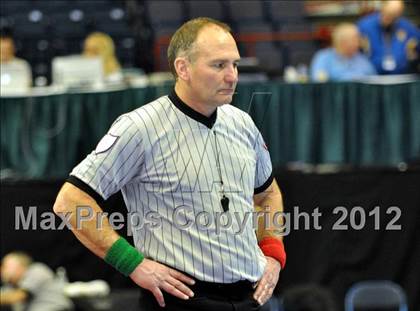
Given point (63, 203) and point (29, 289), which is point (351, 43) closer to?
point (29, 289)

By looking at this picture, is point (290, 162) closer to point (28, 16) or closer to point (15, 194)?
point (15, 194)

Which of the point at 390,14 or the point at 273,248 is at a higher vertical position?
the point at 390,14

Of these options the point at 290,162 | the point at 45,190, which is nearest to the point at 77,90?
the point at 45,190

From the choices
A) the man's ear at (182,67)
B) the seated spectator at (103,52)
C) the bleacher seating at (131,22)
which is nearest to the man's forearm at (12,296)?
the seated spectator at (103,52)

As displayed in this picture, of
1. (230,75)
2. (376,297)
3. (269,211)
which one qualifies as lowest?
(376,297)

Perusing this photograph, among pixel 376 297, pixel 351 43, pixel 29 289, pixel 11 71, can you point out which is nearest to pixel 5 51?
pixel 11 71

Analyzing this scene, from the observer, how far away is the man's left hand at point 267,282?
371cm

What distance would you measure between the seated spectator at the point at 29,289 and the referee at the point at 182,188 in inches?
169

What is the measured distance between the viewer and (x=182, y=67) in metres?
3.58

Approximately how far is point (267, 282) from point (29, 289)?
446 centimetres

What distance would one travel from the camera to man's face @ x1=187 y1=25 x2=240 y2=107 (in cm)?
353

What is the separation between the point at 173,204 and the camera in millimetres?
3562

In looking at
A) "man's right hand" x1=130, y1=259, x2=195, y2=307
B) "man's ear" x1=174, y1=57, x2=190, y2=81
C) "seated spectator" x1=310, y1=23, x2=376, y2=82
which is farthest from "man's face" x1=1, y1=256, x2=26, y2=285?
"man's ear" x1=174, y1=57, x2=190, y2=81

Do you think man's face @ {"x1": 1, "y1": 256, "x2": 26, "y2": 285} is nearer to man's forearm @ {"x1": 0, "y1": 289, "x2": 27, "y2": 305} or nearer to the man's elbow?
man's forearm @ {"x1": 0, "y1": 289, "x2": 27, "y2": 305}
